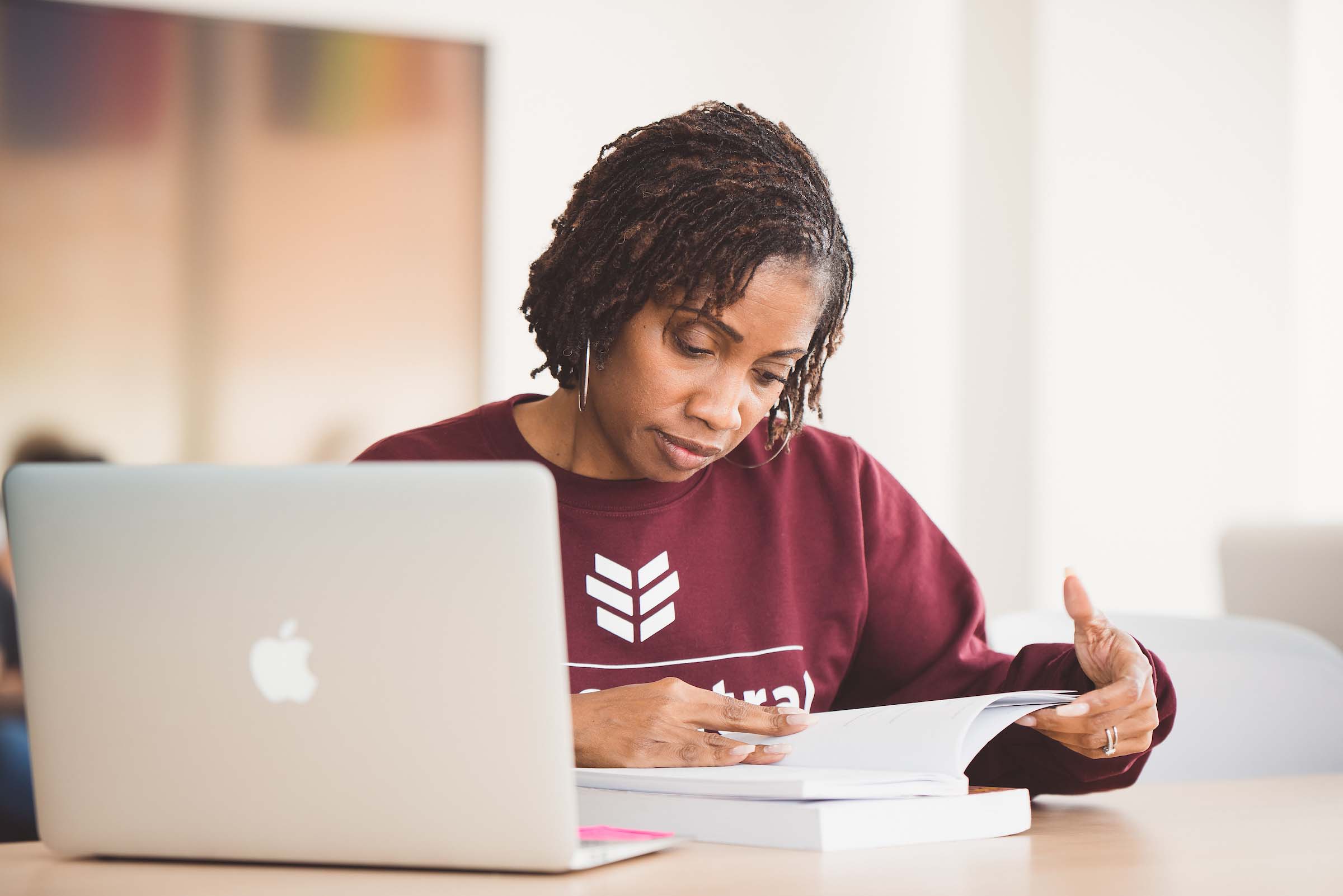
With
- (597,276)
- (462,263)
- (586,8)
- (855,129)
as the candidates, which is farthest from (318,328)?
(597,276)

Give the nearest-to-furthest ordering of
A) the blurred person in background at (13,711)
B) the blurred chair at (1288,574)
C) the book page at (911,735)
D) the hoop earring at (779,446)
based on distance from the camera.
A: 1. the book page at (911,735)
2. the hoop earring at (779,446)
3. the blurred chair at (1288,574)
4. the blurred person in background at (13,711)

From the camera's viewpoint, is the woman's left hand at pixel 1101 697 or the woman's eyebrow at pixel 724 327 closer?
the woman's left hand at pixel 1101 697

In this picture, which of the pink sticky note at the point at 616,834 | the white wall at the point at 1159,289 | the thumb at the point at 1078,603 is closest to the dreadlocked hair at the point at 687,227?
the thumb at the point at 1078,603

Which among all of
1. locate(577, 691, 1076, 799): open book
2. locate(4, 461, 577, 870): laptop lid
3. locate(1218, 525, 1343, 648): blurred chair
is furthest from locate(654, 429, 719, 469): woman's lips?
locate(1218, 525, 1343, 648): blurred chair

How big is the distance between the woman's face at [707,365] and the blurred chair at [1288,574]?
1164 mm

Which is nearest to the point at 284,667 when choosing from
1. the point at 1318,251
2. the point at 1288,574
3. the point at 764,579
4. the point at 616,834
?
the point at 616,834

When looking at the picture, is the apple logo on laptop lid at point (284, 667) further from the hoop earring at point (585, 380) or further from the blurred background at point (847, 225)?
the blurred background at point (847, 225)

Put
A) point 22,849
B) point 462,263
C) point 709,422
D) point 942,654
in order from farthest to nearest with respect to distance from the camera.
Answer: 1. point 462,263
2. point 942,654
3. point 709,422
4. point 22,849

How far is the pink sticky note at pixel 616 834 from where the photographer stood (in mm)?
838

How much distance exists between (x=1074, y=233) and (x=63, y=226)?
88.6 inches

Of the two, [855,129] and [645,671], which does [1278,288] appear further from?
[645,671]

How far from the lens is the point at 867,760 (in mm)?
966

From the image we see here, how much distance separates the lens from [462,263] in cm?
306

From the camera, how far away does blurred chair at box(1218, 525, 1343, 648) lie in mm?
2078
